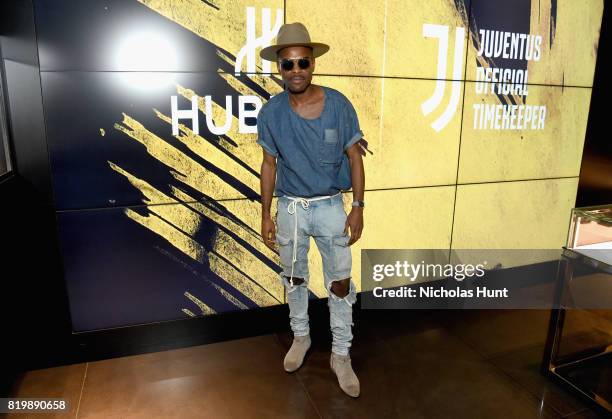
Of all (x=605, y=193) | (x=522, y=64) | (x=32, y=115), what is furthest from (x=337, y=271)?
(x=605, y=193)

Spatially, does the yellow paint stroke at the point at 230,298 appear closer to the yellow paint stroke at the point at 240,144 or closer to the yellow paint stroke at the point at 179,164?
the yellow paint stroke at the point at 179,164

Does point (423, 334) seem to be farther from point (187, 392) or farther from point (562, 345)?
point (187, 392)

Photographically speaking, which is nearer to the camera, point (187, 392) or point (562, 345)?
point (187, 392)

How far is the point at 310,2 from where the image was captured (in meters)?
2.66

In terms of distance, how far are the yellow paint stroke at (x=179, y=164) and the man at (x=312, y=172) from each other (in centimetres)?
43

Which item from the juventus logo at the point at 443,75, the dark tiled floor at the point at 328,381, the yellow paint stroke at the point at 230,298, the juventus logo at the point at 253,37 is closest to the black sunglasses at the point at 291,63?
the juventus logo at the point at 253,37

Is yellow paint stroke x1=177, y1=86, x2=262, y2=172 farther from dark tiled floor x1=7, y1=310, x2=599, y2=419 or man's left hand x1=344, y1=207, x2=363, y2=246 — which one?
dark tiled floor x1=7, y1=310, x2=599, y2=419

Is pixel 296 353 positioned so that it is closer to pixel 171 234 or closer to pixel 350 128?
pixel 171 234

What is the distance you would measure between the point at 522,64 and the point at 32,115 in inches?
131

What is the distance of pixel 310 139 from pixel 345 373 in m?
1.27

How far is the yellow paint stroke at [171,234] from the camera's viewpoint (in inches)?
102

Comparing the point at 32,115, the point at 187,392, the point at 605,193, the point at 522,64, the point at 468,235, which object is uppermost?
the point at 522,64

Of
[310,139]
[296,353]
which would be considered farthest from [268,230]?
[296,353]

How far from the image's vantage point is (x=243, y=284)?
2.89 meters
